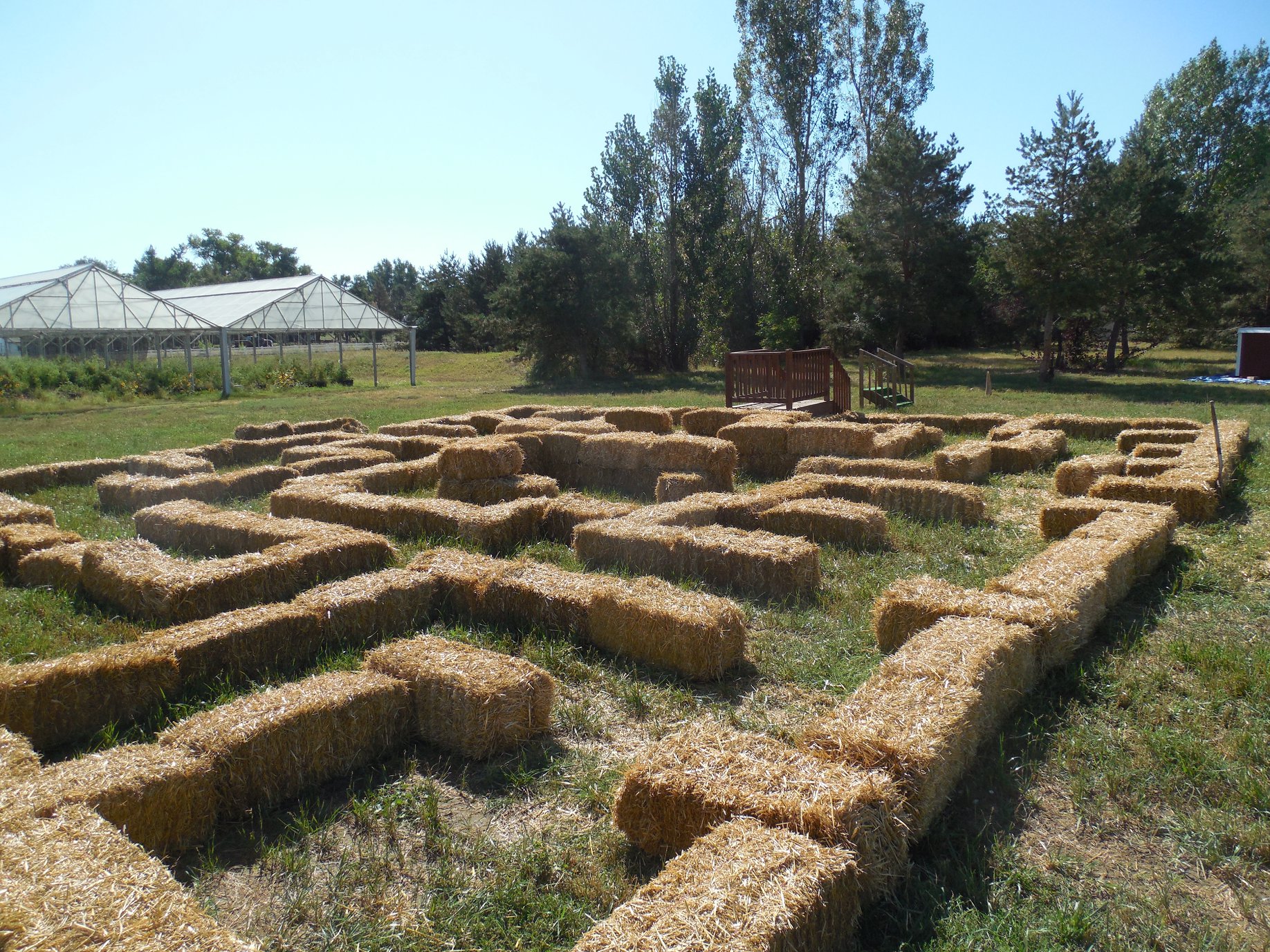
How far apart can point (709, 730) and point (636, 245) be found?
3539 centimetres

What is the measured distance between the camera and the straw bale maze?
320 centimetres

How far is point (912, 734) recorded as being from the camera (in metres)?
3.85

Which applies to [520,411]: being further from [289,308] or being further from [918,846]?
[289,308]

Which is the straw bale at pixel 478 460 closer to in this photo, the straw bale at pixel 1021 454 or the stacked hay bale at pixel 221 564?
the stacked hay bale at pixel 221 564

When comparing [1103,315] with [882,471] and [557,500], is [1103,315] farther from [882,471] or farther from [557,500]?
[557,500]

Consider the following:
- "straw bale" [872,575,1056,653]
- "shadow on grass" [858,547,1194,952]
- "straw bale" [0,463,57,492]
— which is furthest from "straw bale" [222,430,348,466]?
"shadow on grass" [858,547,1194,952]

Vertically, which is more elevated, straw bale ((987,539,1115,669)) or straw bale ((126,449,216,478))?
straw bale ((126,449,216,478))

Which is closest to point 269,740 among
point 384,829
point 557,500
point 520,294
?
point 384,829

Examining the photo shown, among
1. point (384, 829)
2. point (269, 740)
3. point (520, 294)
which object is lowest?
point (384, 829)

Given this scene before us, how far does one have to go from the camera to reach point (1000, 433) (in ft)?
47.4

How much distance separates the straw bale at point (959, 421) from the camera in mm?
16391

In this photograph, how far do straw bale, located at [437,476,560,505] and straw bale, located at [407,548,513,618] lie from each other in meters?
3.32

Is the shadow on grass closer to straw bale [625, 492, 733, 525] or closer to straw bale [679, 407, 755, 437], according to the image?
straw bale [625, 492, 733, 525]

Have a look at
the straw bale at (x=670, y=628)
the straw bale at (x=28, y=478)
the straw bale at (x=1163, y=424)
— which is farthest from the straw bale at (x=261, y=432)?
the straw bale at (x=1163, y=424)
